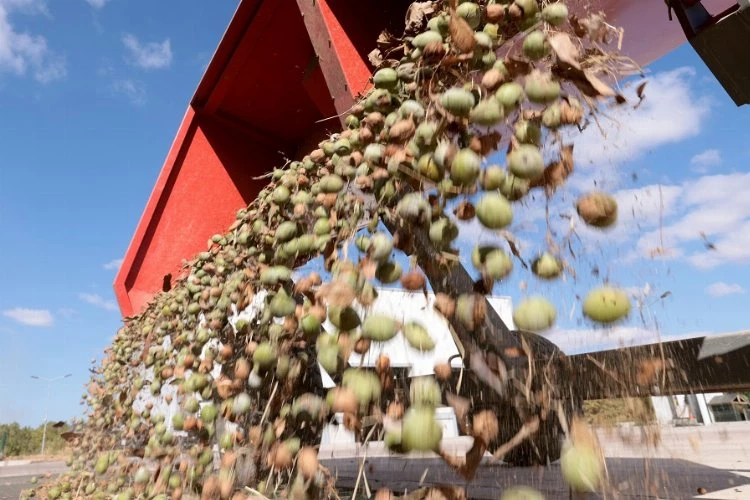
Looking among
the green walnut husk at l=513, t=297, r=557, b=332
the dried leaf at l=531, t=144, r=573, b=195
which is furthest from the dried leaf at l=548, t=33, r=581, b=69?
the green walnut husk at l=513, t=297, r=557, b=332

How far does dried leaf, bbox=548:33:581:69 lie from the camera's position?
70 centimetres

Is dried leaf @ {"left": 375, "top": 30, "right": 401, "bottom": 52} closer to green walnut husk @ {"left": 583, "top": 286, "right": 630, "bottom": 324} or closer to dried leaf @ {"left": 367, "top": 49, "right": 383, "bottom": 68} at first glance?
dried leaf @ {"left": 367, "top": 49, "right": 383, "bottom": 68}

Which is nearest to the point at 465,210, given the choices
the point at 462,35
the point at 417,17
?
the point at 462,35

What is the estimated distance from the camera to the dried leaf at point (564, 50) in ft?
2.31

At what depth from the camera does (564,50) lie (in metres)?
0.72

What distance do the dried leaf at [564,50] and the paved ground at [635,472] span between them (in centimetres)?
51

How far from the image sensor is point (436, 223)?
78 centimetres

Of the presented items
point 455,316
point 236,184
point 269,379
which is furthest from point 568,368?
point 236,184

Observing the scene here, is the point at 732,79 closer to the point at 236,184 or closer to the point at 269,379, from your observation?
the point at 269,379

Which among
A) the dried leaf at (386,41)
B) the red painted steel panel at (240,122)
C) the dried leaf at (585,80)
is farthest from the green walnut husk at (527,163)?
the red painted steel panel at (240,122)

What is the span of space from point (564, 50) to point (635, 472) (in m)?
2.31

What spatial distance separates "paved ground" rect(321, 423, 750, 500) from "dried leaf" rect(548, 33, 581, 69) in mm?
515

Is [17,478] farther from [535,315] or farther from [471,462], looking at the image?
[535,315]

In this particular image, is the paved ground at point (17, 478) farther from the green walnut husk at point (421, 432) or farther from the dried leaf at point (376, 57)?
the green walnut husk at point (421, 432)
